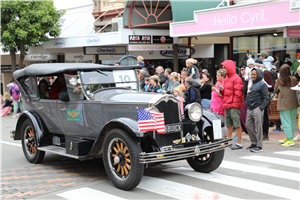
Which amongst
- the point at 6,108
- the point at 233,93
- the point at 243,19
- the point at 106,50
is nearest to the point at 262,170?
the point at 233,93

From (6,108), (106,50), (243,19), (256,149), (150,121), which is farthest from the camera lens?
(106,50)

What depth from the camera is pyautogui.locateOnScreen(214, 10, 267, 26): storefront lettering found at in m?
13.4

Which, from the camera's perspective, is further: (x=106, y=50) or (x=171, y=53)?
(x=106, y=50)

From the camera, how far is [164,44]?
19.8 m

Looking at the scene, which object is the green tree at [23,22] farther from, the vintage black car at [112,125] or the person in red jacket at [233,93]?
the person in red jacket at [233,93]

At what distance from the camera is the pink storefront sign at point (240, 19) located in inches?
499

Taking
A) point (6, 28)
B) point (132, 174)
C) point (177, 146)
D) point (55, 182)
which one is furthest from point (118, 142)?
point (6, 28)

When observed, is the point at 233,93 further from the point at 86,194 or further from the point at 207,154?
the point at 86,194

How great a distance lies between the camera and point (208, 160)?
6332 mm

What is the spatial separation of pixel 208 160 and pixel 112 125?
6.13ft

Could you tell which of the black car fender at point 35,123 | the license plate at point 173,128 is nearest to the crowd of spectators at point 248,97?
the license plate at point 173,128

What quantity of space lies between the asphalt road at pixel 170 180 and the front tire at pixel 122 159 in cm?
18

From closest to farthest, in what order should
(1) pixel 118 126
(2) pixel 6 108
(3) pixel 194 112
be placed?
1. (1) pixel 118 126
2. (3) pixel 194 112
3. (2) pixel 6 108

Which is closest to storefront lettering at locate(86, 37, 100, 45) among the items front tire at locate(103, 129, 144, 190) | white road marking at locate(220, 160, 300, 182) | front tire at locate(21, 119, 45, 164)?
front tire at locate(21, 119, 45, 164)
